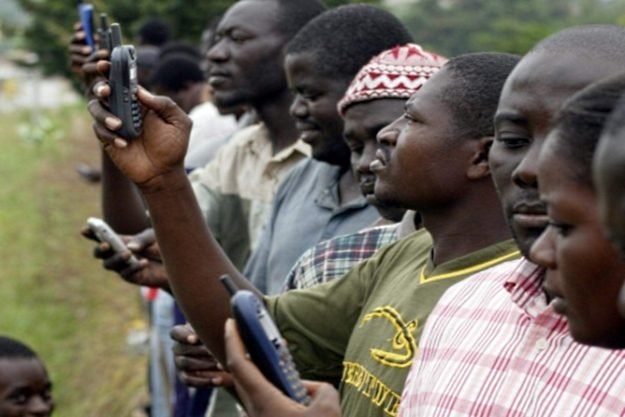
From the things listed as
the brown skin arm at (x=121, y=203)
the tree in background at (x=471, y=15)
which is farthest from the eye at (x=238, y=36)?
the tree in background at (x=471, y=15)

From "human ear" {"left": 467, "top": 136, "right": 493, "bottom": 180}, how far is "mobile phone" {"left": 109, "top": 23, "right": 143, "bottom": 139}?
83 centimetres

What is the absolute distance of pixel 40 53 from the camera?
18734 mm

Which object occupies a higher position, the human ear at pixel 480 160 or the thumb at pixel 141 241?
the human ear at pixel 480 160

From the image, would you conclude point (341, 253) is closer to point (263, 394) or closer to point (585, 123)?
point (263, 394)

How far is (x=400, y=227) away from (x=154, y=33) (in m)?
8.56

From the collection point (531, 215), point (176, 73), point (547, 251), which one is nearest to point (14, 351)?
point (531, 215)

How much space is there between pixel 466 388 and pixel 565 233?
77 cm

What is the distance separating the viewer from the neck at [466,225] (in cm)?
434

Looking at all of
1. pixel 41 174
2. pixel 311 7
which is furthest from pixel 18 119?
pixel 311 7

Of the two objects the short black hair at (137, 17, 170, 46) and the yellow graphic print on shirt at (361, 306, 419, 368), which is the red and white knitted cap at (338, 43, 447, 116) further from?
the short black hair at (137, 17, 170, 46)

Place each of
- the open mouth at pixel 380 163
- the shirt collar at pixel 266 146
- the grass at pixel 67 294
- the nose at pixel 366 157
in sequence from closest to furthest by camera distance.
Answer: the open mouth at pixel 380 163, the nose at pixel 366 157, the shirt collar at pixel 266 146, the grass at pixel 67 294

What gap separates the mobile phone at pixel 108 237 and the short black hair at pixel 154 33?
7472mm

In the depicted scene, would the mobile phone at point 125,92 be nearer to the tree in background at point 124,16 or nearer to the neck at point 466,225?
the neck at point 466,225

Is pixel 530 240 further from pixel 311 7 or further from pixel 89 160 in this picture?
pixel 89 160
